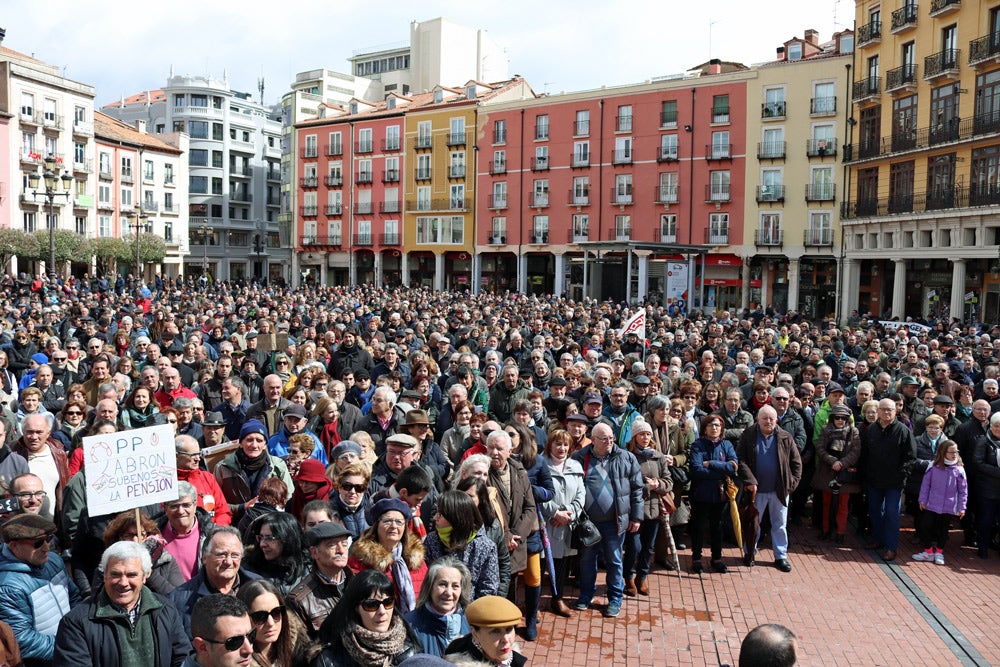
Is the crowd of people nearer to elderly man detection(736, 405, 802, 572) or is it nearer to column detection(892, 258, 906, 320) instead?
elderly man detection(736, 405, 802, 572)

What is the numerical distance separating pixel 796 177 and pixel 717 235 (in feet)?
16.2

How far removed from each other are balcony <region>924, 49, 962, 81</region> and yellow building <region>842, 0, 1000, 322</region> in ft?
0.14

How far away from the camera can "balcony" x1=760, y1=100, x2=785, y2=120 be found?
4364 cm

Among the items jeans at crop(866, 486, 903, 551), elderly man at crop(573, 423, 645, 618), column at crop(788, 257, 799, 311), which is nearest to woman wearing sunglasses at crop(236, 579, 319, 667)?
elderly man at crop(573, 423, 645, 618)

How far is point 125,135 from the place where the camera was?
61.1 meters

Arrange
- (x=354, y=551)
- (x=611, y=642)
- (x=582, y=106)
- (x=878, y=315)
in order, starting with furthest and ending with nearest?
(x=582, y=106) < (x=878, y=315) < (x=611, y=642) < (x=354, y=551)

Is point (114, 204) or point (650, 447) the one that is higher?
point (114, 204)

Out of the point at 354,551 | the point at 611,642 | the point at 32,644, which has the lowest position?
the point at 611,642

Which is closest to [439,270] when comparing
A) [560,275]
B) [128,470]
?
[560,275]

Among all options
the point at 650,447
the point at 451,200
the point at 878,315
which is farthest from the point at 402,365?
the point at 451,200

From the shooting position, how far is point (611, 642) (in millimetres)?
7281

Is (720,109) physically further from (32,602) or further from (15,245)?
(32,602)

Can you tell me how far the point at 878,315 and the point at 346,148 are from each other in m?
37.0

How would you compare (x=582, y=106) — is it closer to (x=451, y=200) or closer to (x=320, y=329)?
(x=451, y=200)
